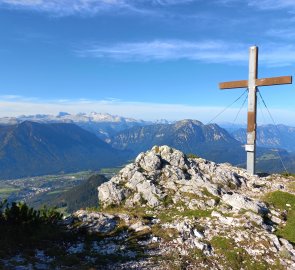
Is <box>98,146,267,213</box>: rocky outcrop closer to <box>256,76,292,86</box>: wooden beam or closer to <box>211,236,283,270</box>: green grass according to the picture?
<box>211,236,283,270</box>: green grass

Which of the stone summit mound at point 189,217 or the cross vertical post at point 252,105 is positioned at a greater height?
the cross vertical post at point 252,105

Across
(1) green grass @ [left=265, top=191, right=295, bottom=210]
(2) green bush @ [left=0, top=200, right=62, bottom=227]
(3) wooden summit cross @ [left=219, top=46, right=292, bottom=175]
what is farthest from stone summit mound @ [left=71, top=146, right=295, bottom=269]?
(2) green bush @ [left=0, top=200, right=62, bottom=227]

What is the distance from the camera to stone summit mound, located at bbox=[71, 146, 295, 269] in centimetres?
1816

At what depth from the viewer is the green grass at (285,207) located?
21469 millimetres

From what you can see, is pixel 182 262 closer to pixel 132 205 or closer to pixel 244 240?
pixel 244 240

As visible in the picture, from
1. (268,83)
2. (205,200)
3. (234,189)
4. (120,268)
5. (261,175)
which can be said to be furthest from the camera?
(261,175)

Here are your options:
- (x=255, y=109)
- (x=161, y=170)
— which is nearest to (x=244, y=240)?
(x=161, y=170)

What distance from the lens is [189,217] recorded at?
22766 mm

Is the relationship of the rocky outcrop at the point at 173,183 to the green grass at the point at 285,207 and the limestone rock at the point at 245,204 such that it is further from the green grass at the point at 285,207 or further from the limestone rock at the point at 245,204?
the green grass at the point at 285,207

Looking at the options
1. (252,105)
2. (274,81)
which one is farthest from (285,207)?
(274,81)

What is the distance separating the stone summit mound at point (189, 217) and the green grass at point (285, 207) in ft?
0.31

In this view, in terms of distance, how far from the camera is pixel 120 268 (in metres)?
16.5

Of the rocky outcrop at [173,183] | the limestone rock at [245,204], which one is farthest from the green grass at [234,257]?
the rocky outcrop at [173,183]

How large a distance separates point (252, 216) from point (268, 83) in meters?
14.1
